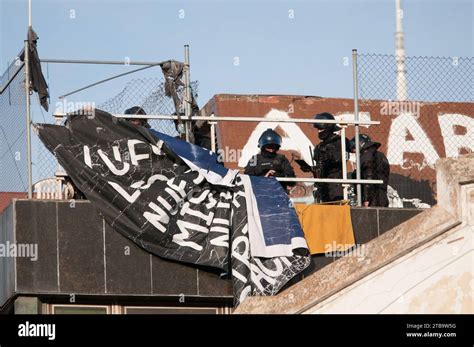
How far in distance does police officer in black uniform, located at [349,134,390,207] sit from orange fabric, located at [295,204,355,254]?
3.04ft

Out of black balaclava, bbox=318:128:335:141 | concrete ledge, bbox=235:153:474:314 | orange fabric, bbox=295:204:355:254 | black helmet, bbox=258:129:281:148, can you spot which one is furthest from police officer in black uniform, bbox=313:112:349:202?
concrete ledge, bbox=235:153:474:314

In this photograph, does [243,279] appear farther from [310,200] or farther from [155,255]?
[310,200]

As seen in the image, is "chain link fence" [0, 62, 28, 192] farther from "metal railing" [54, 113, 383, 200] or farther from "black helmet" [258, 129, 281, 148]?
"black helmet" [258, 129, 281, 148]

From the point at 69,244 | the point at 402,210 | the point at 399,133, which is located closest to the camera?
the point at 69,244

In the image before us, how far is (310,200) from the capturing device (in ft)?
69.7

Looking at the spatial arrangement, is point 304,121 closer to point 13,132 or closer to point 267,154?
point 267,154

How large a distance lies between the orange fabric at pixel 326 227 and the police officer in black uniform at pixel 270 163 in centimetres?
66

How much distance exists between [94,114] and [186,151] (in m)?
1.35

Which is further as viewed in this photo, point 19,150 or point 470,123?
point 470,123

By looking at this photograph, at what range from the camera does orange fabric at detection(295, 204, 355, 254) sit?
727 inches

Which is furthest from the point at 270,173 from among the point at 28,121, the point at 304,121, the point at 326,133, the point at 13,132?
the point at 13,132

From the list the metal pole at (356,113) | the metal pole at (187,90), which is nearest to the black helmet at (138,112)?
the metal pole at (187,90)
